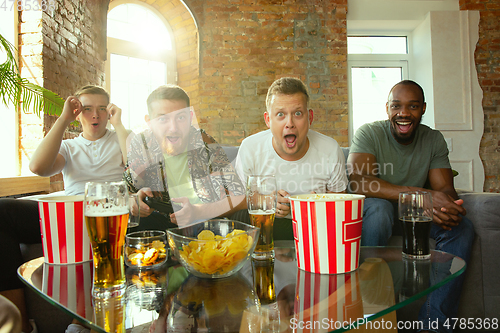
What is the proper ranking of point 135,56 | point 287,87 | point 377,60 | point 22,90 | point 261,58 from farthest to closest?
point 377,60, point 261,58, point 135,56, point 22,90, point 287,87

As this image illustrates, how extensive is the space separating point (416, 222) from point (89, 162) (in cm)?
151

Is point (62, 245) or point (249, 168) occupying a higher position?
point (249, 168)

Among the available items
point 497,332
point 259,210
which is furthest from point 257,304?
point 497,332

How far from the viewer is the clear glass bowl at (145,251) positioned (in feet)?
2.20

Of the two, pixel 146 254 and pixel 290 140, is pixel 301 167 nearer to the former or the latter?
pixel 290 140

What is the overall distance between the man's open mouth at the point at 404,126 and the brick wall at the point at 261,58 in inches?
81.4

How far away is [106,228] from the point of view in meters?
0.54

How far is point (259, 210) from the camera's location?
718 millimetres

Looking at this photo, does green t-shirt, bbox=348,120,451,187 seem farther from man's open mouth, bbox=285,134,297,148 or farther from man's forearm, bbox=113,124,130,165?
man's forearm, bbox=113,124,130,165

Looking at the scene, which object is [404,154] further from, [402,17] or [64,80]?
[402,17]

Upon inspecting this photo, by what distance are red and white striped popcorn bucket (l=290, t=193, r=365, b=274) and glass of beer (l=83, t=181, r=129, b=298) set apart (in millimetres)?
312

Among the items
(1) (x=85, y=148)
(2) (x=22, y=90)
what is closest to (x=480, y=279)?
(1) (x=85, y=148)

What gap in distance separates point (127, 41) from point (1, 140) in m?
1.74

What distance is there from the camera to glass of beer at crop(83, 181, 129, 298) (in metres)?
0.53
